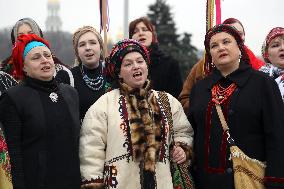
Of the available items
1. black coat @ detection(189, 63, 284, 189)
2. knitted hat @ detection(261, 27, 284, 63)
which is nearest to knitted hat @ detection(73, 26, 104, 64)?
black coat @ detection(189, 63, 284, 189)

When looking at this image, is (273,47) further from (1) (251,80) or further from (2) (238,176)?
(2) (238,176)

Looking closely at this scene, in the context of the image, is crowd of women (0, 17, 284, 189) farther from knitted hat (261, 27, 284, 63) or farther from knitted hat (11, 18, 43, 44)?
knitted hat (11, 18, 43, 44)

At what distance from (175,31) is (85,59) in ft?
56.4

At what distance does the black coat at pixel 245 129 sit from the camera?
350 centimetres

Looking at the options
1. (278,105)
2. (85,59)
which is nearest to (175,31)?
(85,59)

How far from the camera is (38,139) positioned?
3447 millimetres

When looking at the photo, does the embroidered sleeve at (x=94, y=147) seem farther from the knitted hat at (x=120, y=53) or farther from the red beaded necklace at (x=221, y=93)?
the red beaded necklace at (x=221, y=93)

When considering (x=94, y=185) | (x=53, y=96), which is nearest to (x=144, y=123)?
(x=94, y=185)

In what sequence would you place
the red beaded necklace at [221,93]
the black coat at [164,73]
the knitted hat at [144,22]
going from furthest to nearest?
the knitted hat at [144,22], the black coat at [164,73], the red beaded necklace at [221,93]

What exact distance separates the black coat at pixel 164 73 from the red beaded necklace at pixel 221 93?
1534 mm

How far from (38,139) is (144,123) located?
837 mm

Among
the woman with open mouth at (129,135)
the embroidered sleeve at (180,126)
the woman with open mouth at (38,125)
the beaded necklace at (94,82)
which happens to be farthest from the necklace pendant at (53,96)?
the beaded necklace at (94,82)

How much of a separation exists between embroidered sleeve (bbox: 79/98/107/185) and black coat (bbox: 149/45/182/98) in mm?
1766

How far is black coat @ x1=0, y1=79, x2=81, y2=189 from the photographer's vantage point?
337 cm
